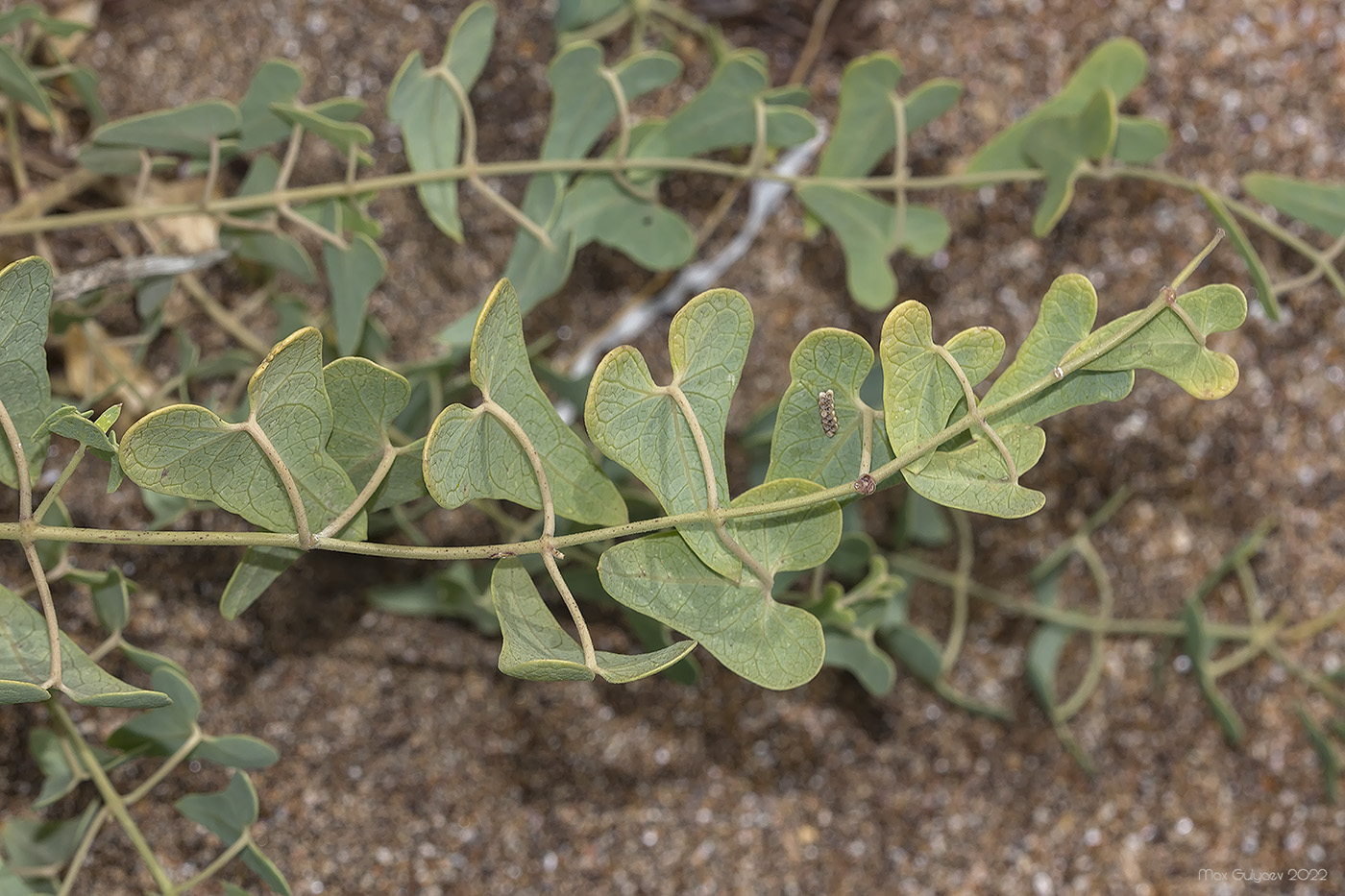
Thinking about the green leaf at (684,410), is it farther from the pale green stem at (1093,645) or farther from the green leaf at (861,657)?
the pale green stem at (1093,645)

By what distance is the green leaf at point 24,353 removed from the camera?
499mm

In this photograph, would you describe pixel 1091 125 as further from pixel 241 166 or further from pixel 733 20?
A: pixel 241 166

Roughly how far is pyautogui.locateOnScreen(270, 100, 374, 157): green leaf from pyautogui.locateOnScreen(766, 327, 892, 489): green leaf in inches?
13.7

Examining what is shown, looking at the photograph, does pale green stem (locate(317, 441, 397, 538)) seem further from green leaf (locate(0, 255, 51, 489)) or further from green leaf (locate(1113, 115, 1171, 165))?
green leaf (locate(1113, 115, 1171, 165))

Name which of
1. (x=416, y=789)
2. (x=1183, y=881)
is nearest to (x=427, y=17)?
(x=416, y=789)

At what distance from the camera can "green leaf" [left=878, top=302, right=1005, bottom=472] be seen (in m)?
0.51

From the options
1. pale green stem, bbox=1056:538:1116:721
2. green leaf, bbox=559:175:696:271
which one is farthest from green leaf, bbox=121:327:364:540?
pale green stem, bbox=1056:538:1116:721

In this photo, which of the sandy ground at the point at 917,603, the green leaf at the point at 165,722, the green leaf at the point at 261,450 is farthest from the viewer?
the sandy ground at the point at 917,603

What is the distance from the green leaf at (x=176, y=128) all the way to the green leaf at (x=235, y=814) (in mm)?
439

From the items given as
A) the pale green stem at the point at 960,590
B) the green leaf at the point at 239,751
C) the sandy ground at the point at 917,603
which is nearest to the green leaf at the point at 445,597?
the sandy ground at the point at 917,603

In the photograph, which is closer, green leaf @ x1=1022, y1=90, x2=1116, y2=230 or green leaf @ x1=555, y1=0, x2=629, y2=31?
green leaf @ x1=1022, y1=90, x2=1116, y2=230

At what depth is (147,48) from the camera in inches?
38.7

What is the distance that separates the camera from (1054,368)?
1.68 ft

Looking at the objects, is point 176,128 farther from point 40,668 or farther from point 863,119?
point 863,119
